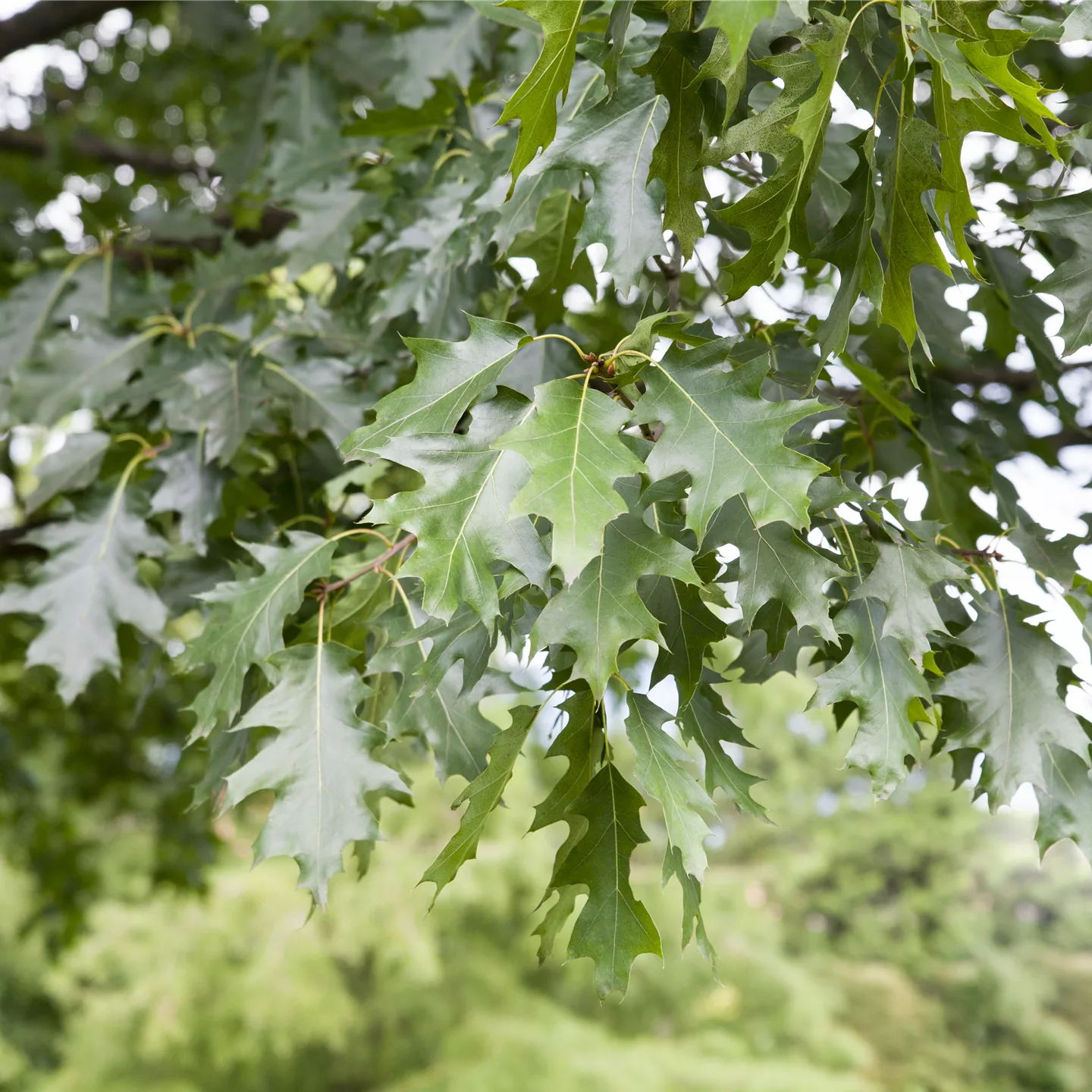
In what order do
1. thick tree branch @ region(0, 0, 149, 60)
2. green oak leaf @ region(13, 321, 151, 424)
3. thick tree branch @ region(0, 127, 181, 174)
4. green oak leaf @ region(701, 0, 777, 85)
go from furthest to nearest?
thick tree branch @ region(0, 127, 181, 174) → thick tree branch @ region(0, 0, 149, 60) → green oak leaf @ region(13, 321, 151, 424) → green oak leaf @ region(701, 0, 777, 85)

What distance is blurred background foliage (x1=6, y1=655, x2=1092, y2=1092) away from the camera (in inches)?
186

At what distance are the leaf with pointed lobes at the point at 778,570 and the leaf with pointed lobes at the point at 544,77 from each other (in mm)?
233

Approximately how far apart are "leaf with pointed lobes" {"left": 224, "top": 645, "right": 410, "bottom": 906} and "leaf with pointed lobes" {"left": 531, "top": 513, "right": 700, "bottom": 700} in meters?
0.24

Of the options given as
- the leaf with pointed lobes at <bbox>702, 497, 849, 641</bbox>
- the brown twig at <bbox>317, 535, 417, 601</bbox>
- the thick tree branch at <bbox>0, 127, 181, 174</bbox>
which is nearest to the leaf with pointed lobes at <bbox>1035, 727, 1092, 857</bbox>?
the leaf with pointed lobes at <bbox>702, 497, 849, 641</bbox>

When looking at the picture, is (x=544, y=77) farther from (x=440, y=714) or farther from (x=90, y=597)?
(x=90, y=597)

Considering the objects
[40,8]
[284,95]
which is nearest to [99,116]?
[40,8]

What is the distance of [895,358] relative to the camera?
1275 millimetres

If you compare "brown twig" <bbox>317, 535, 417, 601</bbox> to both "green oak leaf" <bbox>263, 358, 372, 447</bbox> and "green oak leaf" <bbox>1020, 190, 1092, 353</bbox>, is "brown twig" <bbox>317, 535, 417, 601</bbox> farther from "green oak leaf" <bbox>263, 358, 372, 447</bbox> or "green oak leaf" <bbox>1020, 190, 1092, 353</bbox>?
"green oak leaf" <bbox>1020, 190, 1092, 353</bbox>

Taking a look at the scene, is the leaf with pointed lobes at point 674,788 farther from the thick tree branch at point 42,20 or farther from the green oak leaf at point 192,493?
the thick tree branch at point 42,20

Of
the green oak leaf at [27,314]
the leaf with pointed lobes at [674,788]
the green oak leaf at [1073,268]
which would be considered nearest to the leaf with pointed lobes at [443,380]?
the leaf with pointed lobes at [674,788]

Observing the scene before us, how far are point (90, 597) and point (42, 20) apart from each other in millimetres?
1289

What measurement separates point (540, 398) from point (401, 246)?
437mm

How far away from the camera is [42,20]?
1.75m

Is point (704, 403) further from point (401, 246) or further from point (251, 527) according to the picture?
point (251, 527)
